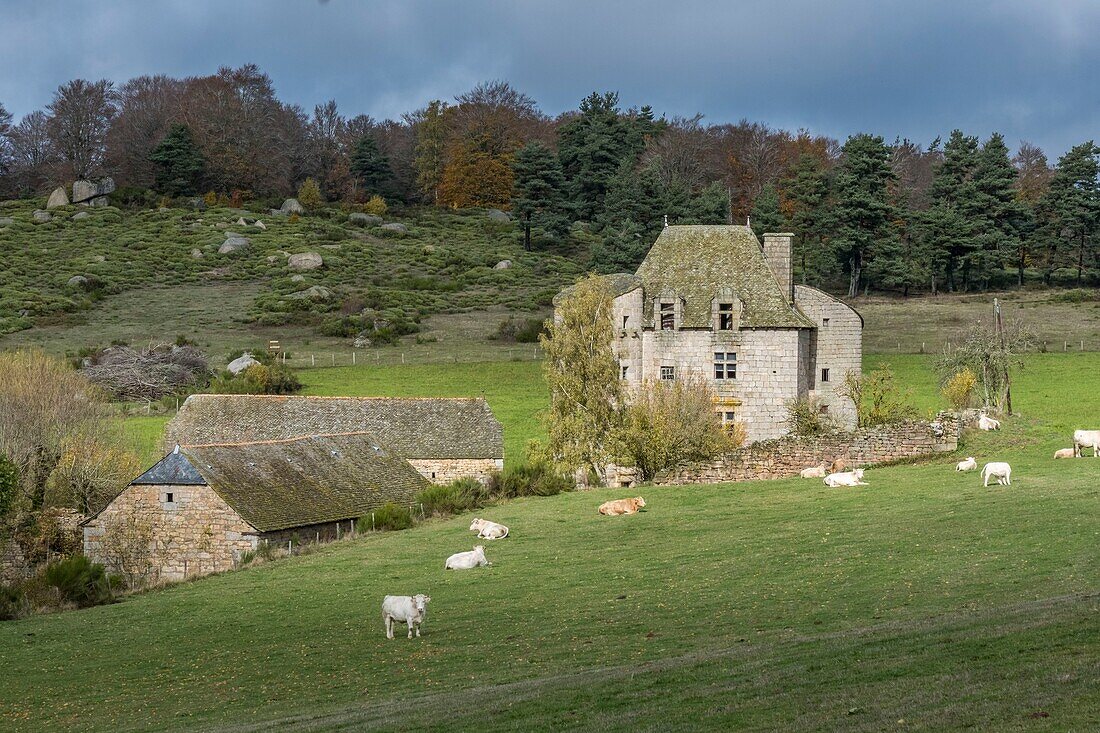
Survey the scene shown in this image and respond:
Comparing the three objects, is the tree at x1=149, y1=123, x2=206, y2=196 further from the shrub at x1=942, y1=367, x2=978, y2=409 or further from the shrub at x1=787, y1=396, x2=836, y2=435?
the shrub at x1=942, y1=367, x2=978, y2=409

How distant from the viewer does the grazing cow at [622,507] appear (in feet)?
134

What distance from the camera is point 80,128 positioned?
17912 centimetres

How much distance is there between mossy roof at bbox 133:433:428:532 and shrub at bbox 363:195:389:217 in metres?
110

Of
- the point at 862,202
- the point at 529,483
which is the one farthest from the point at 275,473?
the point at 862,202

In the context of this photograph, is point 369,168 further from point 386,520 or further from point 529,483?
point 386,520

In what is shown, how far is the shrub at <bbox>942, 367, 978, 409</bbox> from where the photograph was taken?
59.2 m

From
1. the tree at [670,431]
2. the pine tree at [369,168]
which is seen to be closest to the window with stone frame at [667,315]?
the tree at [670,431]

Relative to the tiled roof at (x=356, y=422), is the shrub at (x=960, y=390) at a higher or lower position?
higher

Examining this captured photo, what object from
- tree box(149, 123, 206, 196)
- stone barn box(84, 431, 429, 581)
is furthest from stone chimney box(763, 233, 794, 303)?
tree box(149, 123, 206, 196)

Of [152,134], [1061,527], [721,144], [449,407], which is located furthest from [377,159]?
[1061,527]

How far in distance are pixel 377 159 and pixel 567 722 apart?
6374 inches

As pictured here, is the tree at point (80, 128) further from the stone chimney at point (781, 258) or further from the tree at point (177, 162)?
the stone chimney at point (781, 258)

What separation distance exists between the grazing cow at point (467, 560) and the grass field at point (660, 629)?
0.40 m

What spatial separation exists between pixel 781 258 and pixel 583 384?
47.7ft
